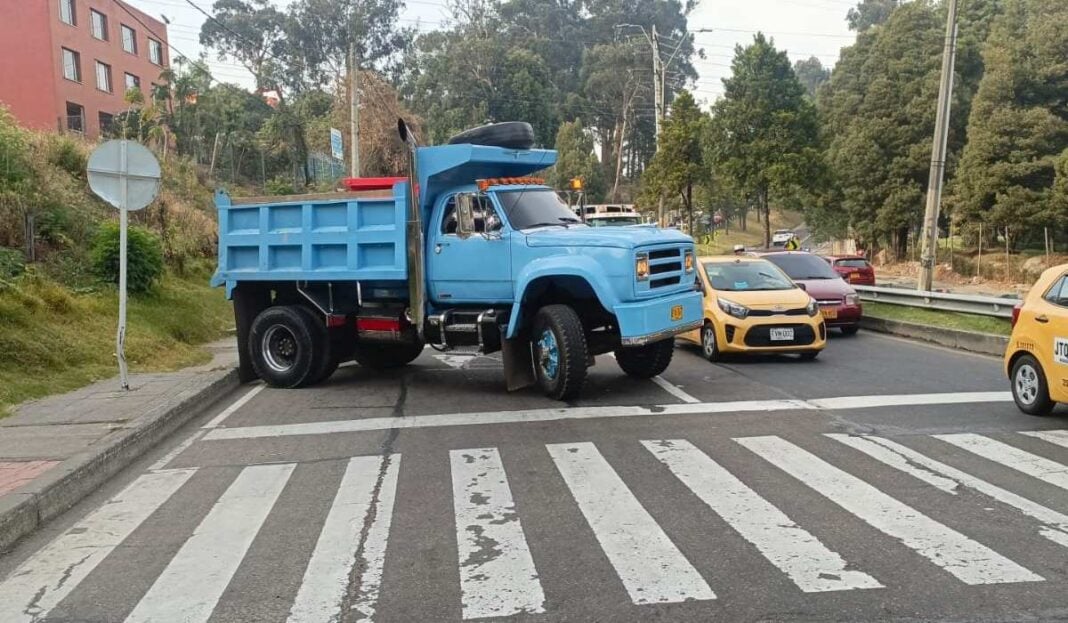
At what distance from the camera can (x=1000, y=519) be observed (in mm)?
5340

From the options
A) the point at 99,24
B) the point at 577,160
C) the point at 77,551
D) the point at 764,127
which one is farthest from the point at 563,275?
the point at 577,160

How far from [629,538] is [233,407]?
647cm

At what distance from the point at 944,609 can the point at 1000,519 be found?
1.60 metres

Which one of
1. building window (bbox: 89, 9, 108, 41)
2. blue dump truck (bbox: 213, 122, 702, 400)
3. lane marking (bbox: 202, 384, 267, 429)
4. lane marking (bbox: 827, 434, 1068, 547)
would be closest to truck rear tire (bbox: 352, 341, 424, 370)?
blue dump truck (bbox: 213, 122, 702, 400)

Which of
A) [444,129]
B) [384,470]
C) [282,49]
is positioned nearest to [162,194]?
[384,470]

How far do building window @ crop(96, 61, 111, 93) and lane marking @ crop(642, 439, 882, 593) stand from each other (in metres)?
44.6

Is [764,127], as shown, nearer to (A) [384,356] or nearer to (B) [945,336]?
(B) [945,336]

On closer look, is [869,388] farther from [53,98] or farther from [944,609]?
[53,98]

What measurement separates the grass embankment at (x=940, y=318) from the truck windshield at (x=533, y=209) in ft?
25.0

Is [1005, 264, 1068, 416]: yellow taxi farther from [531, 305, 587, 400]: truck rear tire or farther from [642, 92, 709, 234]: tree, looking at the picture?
[642, 92, 709, 234]: tree

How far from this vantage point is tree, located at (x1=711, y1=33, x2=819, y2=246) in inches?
1198

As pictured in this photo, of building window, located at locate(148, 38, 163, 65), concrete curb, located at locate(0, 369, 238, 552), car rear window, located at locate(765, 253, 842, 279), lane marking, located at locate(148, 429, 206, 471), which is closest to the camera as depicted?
concrete curb, located at locate(0, 369, 238, 552)

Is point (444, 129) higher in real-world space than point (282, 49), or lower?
lower

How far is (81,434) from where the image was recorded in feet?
25.7
